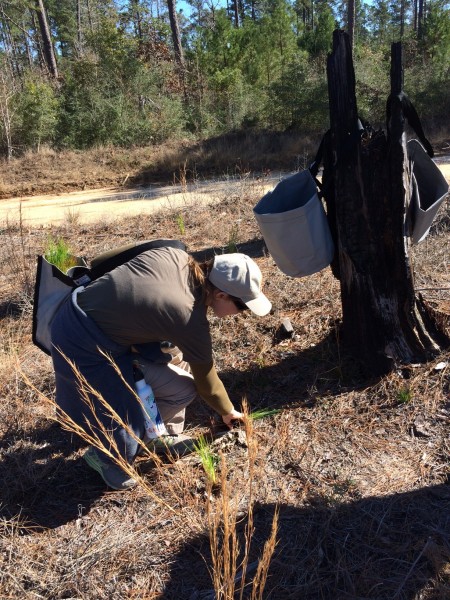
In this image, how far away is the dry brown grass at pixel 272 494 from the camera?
201 centimetres

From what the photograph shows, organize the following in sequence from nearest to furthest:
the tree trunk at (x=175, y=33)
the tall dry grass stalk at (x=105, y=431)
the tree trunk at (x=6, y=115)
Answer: the tall dry grass stalk at (x=105, y=431), the tree trunk at (x=6, y=115), the tree trunk at (x=175, y=33)

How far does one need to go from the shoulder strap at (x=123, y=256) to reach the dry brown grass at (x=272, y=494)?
1.99 feet

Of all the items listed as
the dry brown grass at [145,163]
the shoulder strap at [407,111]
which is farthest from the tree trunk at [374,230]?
the dry brown grass at [145,163]

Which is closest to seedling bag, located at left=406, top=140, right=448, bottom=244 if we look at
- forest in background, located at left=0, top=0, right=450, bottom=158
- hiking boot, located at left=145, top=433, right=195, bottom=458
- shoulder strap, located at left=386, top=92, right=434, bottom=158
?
shoulder strap, located at left=386, top=92, right=434, bottom=158

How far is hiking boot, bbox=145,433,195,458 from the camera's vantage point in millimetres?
2789

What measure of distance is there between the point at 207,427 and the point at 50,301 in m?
1.12

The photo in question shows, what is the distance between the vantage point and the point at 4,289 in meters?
5.55

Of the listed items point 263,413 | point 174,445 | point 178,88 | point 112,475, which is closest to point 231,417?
point 263,413

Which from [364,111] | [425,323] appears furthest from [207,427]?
[364,111]

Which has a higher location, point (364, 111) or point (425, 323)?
point (364, 111)

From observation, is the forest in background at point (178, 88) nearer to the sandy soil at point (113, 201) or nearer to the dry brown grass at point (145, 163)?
the dry brown grass at point (145, 163)

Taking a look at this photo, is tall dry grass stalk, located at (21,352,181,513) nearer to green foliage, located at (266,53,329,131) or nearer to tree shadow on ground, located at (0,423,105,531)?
tree shadow on ground, located at (0,423,105,531)

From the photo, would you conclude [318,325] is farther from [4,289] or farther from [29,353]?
[4,289]

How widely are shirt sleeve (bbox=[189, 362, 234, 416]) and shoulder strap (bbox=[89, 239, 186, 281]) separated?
0.62 meters
